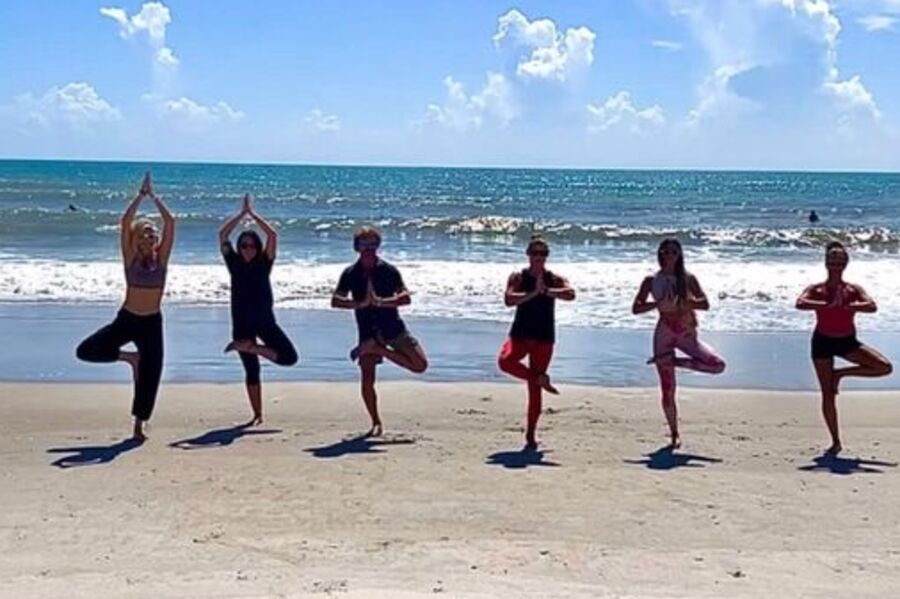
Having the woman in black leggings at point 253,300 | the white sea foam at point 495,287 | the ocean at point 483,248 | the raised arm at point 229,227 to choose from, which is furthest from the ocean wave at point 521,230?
the woman in black leggings at point 253,300

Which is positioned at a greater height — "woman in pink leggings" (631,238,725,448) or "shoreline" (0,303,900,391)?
"woman in pink leggings" (631,238,725,448)

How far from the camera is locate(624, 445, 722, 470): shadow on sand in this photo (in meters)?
8.12

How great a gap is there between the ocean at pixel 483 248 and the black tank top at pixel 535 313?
664 cm

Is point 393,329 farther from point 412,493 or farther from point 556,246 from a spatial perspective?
point 556,246

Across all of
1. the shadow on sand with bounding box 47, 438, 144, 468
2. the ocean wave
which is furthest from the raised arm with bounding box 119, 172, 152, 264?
the ocean wave

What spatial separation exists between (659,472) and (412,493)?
1633 mm

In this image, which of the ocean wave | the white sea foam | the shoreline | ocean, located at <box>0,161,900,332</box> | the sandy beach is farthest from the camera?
the ocean wave

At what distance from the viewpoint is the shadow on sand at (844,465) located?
8.06 m

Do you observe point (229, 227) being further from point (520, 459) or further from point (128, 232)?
point (520, 459)

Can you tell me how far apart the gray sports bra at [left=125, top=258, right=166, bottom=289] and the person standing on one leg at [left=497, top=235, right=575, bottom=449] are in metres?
2.43

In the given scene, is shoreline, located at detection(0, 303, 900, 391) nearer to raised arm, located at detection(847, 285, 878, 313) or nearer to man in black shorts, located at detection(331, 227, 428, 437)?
man in black shorts, located at detection(331, 227, 428, 437)

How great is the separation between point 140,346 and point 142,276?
0.49 metres

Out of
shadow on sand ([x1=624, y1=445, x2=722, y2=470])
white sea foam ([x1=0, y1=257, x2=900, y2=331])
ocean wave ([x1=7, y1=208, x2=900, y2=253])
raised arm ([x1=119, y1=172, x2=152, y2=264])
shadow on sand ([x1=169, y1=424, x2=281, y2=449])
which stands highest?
raised arm ([x1=119, y1=172, x2=152, y2=264])

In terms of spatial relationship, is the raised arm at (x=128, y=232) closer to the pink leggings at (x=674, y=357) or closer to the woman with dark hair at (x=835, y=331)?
the pink leggings at (x=674, y=357)
